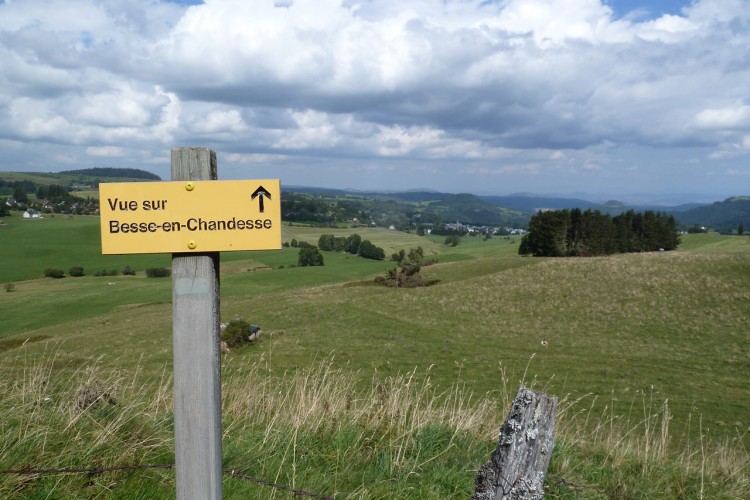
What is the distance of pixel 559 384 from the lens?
16953mm

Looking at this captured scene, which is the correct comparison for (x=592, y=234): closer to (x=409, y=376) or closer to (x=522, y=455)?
(x=409, y=376)

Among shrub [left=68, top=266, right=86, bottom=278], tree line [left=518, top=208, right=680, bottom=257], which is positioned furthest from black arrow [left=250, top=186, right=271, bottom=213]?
shrub [left=68, top=266, right=86, bottom=278]

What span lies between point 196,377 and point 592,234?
207 ft

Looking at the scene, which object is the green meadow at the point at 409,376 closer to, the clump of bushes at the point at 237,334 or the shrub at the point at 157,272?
the clump of bushes at the point at 237,334

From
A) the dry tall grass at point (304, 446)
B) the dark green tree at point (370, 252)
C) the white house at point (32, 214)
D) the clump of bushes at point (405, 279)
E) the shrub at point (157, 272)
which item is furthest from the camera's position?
the white house at point (32, 214)

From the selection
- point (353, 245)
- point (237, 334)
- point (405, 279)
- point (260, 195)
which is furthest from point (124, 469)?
point (353, 245)

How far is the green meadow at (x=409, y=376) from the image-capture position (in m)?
3.95

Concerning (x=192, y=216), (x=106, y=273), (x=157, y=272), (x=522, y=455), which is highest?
(x=192, y=216)

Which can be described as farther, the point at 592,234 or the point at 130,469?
the point at 592,234

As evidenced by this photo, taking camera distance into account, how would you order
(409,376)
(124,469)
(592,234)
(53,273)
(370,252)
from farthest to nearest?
(370,252) < (53,273) < (592,234) < (409,376) < (124,469)

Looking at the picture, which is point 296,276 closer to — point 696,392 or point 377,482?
point 696,392

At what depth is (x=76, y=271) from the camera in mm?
65312

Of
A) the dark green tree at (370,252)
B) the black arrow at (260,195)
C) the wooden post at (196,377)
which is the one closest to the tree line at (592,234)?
the dark green tree at (370,252)

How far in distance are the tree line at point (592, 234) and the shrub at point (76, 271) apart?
55.3 metres
